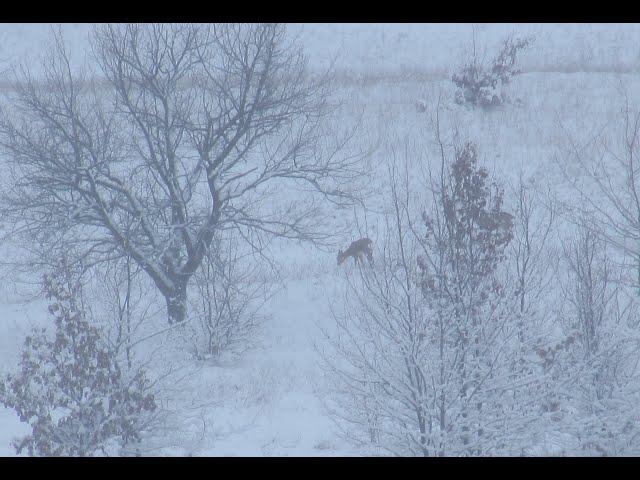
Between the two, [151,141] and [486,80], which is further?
[486,80]

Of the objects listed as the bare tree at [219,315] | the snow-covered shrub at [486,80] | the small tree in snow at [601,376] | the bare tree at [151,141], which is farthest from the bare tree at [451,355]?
the snow-covered shrub at [486,80]

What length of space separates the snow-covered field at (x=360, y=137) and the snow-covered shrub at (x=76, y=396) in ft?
2.03

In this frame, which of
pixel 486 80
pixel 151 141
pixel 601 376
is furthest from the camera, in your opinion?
pixel 486 80

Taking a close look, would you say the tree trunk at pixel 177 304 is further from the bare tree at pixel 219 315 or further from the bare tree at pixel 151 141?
the bare tree at pixel 219 315

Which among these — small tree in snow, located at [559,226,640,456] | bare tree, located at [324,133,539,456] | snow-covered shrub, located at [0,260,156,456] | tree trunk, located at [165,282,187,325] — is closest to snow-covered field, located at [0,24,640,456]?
snow-covered shrub, located at [0,260,156,456]

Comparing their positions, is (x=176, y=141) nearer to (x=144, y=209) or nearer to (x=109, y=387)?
(x=144, y=209)

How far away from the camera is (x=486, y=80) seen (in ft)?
72.9

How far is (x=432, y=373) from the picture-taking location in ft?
19.4

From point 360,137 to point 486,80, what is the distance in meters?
5.02

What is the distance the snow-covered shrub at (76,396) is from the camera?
19.8ft

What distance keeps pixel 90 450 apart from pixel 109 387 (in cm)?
59

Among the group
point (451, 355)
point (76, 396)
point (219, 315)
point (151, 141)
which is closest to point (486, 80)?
point (151, 141)

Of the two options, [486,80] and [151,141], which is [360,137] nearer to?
[486,80]
